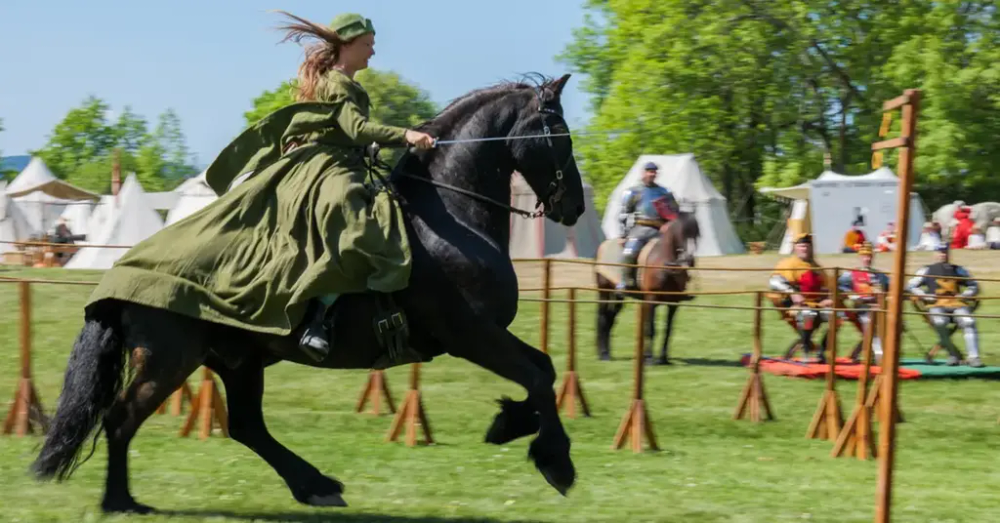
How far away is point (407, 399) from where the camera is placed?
34.1 ft

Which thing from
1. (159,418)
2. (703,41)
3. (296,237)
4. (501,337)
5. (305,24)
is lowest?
(159,418)

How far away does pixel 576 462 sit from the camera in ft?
31.0

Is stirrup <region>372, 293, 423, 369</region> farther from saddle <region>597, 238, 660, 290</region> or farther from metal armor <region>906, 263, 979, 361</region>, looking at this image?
metal armor <region>906, 263, 979, 361</region>

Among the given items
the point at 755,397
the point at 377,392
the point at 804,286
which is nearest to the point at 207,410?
the point at 377,392

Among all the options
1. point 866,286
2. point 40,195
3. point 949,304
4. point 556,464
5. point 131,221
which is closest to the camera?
point 556,464

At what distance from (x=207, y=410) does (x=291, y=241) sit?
13.5 ft

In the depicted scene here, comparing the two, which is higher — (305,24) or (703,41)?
(703,41)

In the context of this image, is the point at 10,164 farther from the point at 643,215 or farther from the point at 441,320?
the point at 441,320

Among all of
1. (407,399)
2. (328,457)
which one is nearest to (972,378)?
(407,399)

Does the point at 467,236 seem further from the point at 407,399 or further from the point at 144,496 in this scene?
the point at 407,399

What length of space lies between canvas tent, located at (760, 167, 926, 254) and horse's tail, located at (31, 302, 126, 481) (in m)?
26.3

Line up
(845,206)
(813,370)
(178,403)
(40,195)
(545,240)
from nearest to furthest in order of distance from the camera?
(178,403), (813,370), (545,240), (845,206), (40,195)

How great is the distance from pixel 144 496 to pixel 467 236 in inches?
94.9

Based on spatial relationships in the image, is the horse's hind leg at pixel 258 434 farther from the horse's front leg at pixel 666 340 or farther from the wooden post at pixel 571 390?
the horse's front leg at pixel 666 340
